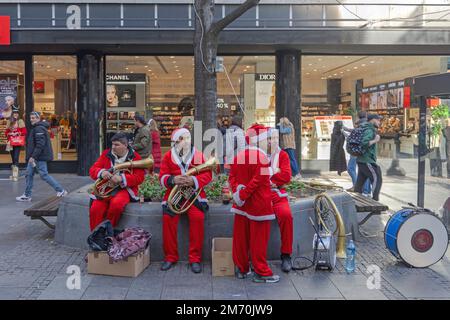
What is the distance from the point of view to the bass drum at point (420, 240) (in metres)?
6.49

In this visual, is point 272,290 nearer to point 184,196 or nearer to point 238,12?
point 184,196

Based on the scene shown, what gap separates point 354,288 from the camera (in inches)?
Result: 230

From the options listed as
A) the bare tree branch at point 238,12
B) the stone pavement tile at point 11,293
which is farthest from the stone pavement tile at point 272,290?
the bare tree branch at point 238,12

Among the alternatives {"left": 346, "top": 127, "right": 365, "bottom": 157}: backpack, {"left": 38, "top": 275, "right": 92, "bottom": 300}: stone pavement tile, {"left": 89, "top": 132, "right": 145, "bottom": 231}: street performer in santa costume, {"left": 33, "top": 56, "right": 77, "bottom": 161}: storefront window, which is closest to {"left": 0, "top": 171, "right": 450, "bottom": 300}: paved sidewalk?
{"left": 38, "top": 275, "right": 92, "bottom": 300}: stone pavement tile

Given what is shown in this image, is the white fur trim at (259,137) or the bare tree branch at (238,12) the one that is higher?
the bare tree branch at (238,12)

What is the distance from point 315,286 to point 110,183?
2648mm

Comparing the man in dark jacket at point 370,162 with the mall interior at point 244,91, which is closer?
the man in dark jacket at point 370,162

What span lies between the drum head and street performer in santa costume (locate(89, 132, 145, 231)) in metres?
3.15

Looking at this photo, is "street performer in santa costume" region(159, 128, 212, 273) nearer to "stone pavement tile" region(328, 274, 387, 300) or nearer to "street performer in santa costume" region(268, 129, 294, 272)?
"street performer in santa costume" region(268, 129, 294, 272)

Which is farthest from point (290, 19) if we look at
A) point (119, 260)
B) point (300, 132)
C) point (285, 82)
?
point (119, 260)

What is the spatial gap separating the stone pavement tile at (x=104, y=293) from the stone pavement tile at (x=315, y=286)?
5.69 feet

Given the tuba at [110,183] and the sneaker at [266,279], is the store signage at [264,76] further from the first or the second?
the sneaker at [266,279]

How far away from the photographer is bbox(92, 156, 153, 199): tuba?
6.84 meters

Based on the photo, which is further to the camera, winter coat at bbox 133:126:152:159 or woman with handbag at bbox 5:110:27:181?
woman with handbag at bbox 5:110:27:181
